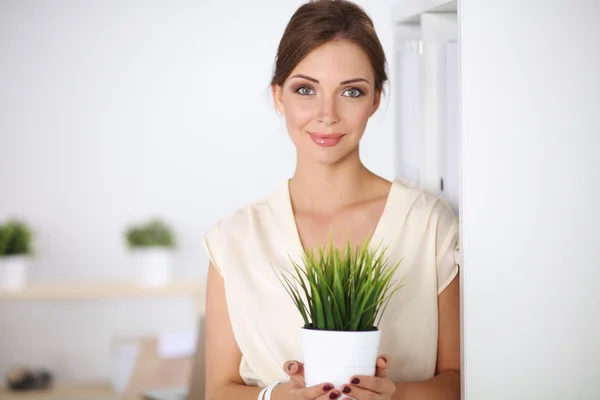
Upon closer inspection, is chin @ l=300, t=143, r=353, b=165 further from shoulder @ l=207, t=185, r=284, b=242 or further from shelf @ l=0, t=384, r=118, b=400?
shelf @ l=0, t=384, r=118, b=400

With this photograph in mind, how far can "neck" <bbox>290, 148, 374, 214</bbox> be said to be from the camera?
5.13 ft

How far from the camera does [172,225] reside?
12.5ft

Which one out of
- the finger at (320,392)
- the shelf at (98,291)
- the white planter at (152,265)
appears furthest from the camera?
the white planter at (152,265)

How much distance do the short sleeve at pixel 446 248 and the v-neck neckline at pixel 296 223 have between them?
0.32 feet

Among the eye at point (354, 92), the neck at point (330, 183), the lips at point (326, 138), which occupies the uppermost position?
the eye at point (354, 92)

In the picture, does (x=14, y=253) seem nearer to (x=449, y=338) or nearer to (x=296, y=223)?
(x=296, y=223)

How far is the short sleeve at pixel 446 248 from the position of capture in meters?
1.49

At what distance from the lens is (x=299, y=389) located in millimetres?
1221

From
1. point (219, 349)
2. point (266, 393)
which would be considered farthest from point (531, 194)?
point (219, 349)

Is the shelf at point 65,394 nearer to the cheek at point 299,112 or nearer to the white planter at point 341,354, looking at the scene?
the cheek at point 299,112

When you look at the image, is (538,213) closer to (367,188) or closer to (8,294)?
(367,188)

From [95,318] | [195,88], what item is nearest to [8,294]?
[95,318]

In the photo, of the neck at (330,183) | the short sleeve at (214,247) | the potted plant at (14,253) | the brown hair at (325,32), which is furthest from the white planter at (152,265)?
the brown hair at (325,32)

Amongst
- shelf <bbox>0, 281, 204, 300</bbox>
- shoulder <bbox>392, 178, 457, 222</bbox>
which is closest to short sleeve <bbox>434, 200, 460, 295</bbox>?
shoulder <bbox>392, 178, 457, 222</bbox>
